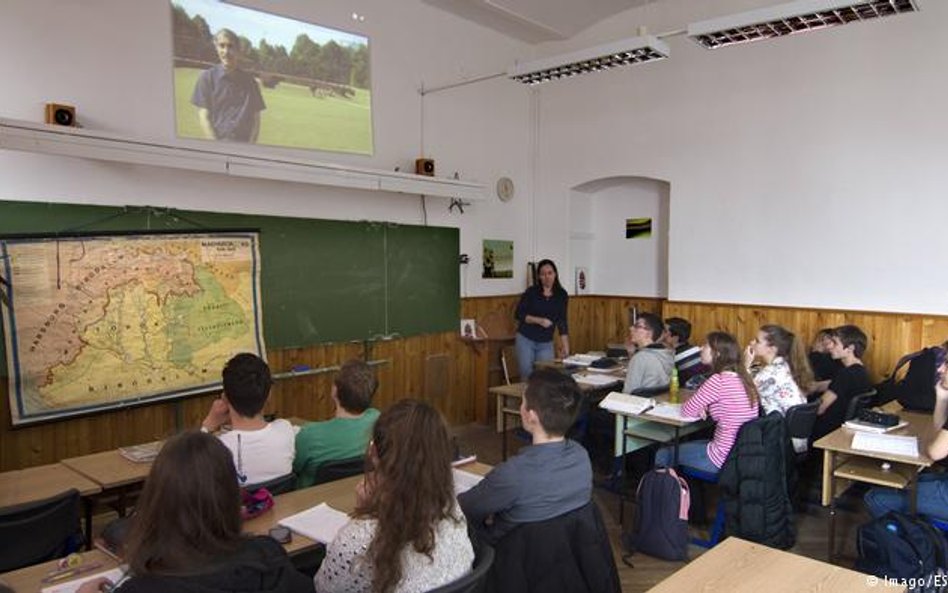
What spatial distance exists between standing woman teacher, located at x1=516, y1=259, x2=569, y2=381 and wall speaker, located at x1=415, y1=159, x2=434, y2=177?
1.50m

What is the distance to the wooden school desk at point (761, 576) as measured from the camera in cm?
182

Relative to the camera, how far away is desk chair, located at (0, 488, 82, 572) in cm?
234

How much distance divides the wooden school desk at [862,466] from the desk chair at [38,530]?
3486 millimetres

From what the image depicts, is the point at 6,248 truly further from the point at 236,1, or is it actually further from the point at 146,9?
the point at 236,1

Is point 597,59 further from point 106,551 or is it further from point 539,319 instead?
point 106,551

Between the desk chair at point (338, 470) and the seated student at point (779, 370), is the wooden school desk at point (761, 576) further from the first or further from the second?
the seated student at point (779, 370)

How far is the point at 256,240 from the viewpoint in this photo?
16.9ft

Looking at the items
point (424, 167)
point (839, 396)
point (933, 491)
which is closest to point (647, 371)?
point (839, 396)

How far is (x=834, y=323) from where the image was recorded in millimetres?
5930

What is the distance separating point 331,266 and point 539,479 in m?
3.74

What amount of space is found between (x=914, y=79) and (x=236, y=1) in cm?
543

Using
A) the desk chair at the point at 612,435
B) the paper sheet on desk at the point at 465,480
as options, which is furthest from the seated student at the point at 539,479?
the desk chair at the point at 612,435

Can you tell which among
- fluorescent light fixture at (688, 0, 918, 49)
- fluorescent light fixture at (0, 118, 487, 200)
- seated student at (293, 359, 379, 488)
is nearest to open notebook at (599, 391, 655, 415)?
seated student at (293, 359, 379, 488)

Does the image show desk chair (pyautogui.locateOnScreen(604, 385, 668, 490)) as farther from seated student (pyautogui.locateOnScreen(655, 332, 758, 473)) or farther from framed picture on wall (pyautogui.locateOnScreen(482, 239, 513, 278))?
framed picture on wall (pyautogui.locateOnScreen(482, 239, 513, 278))
